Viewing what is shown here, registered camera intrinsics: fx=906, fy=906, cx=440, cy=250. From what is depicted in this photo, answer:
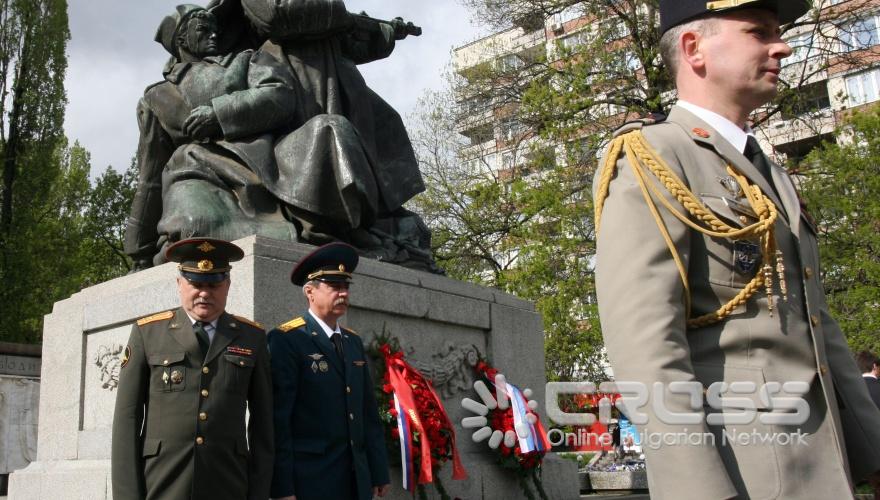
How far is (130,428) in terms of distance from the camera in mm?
3646

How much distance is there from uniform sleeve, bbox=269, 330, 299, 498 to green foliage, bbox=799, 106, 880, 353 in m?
13.7

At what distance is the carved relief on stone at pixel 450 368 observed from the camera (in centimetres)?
624

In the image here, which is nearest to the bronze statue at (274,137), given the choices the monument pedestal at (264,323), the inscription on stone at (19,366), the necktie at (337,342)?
the monument pedestal at (264,323)

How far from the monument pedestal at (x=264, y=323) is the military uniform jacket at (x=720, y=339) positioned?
3503mm

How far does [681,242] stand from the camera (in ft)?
6.63

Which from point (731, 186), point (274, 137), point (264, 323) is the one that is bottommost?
point (731, 186)

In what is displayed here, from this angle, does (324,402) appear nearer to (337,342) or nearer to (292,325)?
(337,342)

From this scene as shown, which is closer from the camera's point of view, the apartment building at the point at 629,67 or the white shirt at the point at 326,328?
the white shirt at the point at 326,328

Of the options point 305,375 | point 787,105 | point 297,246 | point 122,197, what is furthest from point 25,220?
point 305,375

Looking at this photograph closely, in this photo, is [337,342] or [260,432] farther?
A: [337,342]

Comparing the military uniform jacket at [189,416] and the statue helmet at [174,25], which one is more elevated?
the statue helmet at [174,25]

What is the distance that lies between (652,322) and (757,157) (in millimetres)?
680

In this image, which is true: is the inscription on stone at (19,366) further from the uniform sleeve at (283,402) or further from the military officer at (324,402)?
the uniform sleeve at (283,402)

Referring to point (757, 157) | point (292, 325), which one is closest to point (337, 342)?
point (292, 325)
